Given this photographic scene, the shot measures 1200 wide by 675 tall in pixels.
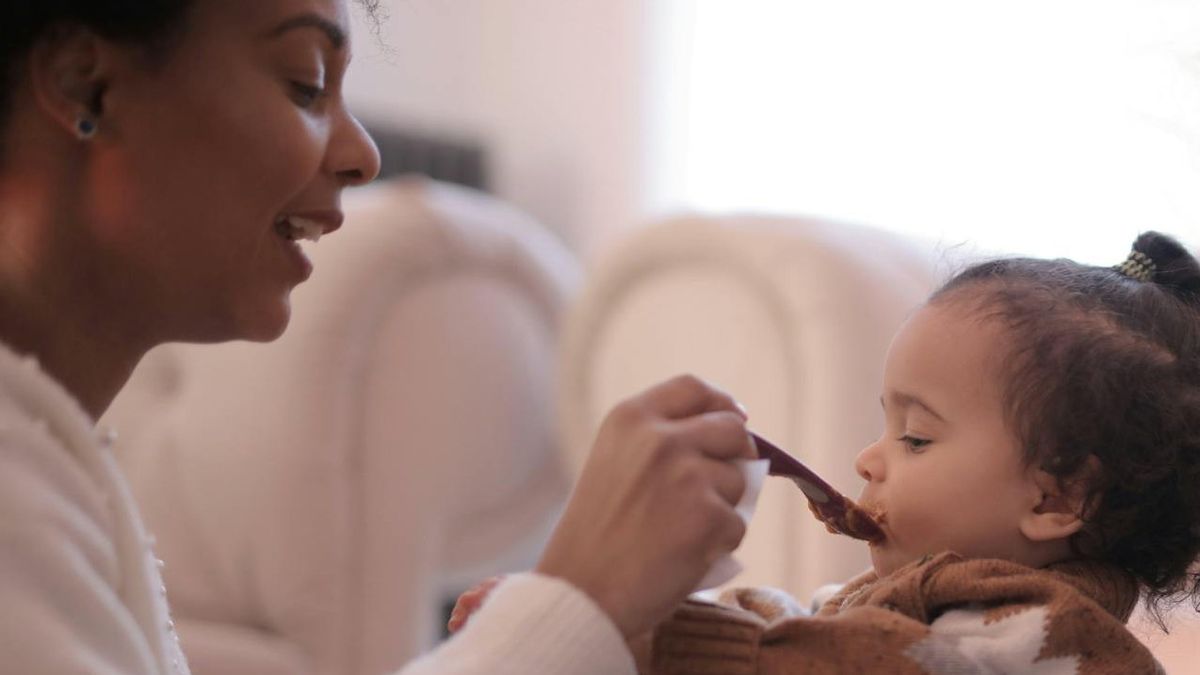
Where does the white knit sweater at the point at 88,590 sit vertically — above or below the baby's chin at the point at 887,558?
above

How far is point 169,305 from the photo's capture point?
33.0 inches

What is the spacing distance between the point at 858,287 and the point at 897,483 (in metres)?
0.63

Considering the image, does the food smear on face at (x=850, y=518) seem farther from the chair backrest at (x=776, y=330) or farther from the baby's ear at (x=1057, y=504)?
the chair backrest at (x=776, y=330)

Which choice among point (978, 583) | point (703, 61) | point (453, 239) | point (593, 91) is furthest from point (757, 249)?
point (593, 91)

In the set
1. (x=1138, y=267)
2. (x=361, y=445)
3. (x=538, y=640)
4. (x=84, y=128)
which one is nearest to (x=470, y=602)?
(x=538, y=640)

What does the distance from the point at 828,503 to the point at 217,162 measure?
439 millimetres

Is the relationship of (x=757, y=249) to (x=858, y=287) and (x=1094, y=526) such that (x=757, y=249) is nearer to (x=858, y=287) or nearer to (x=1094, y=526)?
(x=858, y=287)

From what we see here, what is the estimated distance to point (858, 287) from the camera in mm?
1520

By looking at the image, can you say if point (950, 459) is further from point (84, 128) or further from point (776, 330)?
point (776, 330)

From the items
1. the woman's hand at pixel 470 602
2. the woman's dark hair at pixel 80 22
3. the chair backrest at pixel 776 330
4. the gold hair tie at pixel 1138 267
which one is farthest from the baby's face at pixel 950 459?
the woman's dark hair at pixel 80 22

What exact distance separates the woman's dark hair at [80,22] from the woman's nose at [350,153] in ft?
0.42

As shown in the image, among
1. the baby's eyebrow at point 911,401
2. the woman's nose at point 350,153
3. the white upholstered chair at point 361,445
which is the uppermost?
the woman's nose at point 350,153

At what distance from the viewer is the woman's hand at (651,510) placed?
723 mm

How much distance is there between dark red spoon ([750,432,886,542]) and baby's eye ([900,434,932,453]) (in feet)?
0.18
